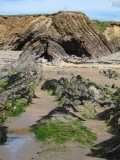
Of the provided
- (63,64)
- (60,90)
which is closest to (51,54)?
(63,64)

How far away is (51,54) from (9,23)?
708 centimetres

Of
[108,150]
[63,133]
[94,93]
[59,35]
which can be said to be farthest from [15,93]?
[59,35]

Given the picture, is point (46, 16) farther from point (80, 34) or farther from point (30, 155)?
point (30, 155)

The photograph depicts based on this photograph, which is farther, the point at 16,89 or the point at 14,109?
the point at 16,89

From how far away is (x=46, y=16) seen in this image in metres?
42.5

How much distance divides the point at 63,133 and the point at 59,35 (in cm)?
3217

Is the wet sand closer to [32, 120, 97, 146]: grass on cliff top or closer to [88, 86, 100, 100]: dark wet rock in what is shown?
[32, 120, 97, 146]: grass on cliff top

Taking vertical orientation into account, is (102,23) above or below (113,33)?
above

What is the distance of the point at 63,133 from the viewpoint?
10.0m

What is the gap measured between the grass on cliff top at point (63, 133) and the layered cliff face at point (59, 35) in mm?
29851

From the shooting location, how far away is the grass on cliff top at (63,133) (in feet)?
31.4

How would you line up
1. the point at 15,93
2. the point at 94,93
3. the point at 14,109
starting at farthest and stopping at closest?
1. the point at 94,93
2. the point at 15,93
3. the point at 14,109

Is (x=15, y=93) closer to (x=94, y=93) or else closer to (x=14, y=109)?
(x=14, y=109)

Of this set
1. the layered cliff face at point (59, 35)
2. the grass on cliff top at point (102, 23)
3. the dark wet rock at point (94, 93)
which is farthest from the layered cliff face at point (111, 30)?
the dark wet rock at point (94, 93)
